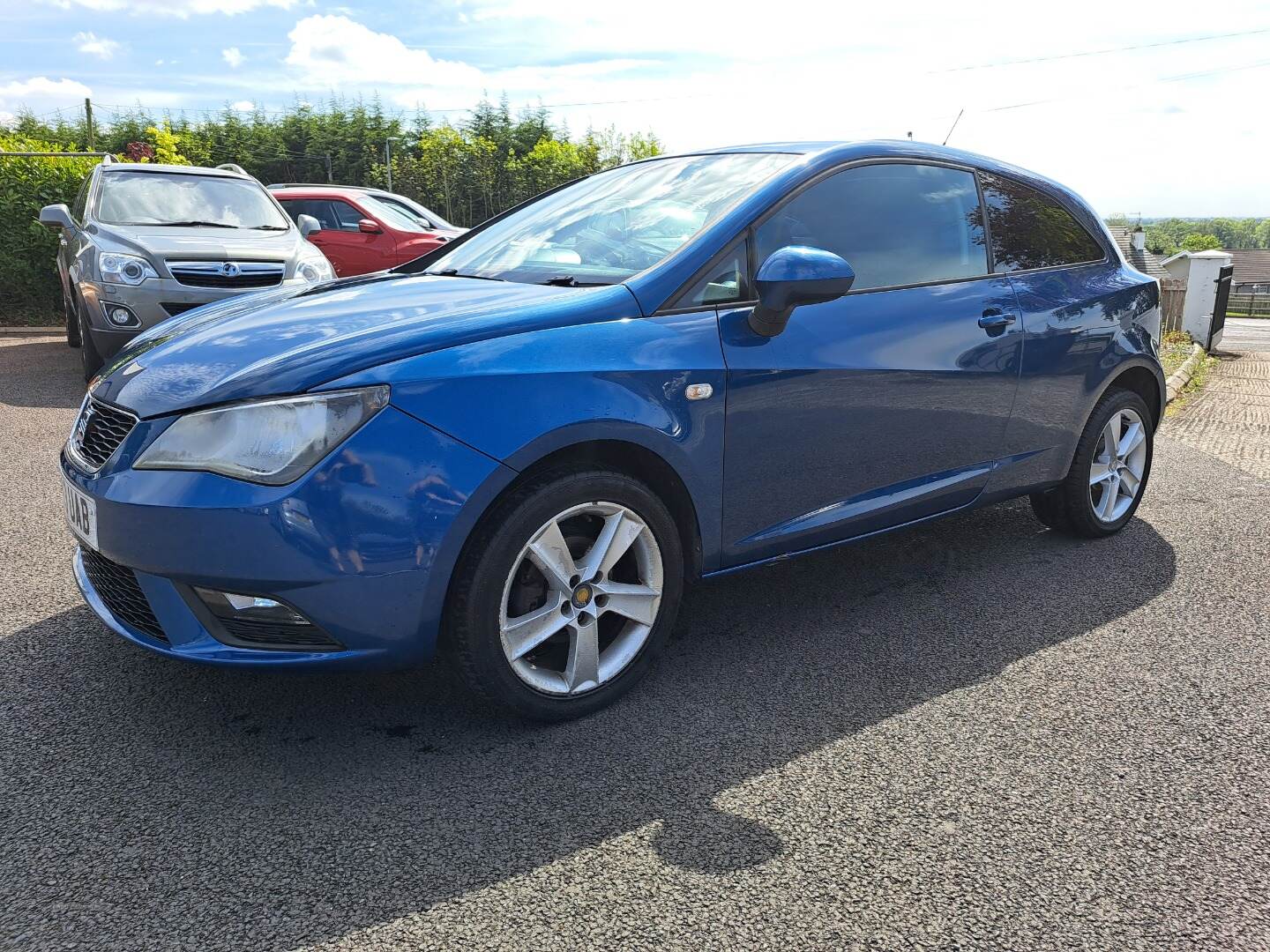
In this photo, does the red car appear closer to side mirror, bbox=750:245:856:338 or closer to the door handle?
the door handle

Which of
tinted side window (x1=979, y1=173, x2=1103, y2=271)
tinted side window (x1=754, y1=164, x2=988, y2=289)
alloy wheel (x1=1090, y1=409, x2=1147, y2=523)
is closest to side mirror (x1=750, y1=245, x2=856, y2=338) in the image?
tinted side window (x1=754, y1=164, x2=988, y2=289)

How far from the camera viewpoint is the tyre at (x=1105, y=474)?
14.3ft

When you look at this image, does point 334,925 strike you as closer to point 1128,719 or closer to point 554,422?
point 554,422

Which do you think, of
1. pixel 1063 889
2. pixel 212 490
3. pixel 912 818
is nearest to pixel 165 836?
pixel 212 490

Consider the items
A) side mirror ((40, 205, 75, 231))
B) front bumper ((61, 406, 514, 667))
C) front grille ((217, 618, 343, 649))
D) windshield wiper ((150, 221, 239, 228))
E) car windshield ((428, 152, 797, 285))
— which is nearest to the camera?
front bumper ((61, 406, 514, 667))

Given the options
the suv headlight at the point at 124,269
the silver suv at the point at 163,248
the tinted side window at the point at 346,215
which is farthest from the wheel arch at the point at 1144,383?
the tinted side window at the point at 346,215

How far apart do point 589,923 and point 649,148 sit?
167 ft

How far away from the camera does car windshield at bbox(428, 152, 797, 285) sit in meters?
3.21

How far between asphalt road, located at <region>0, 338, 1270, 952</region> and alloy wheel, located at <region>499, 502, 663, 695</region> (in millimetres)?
176

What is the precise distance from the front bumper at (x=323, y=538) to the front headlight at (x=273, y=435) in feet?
0.10

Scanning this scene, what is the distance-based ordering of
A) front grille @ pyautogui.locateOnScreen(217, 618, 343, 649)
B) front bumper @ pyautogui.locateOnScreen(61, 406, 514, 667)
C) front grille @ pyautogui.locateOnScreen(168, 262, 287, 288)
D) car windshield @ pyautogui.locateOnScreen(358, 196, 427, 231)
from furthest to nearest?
car windshield @ pyautogui.locateOnScreen(358, 196, 427, 231) → front grille @ pyautogui.locateOnScreen(168, 262, 287, 288) → front grille @ pyautogui.locateOnScreen(217, 618, 343, 649) → front bumper @ pyautogui.locateOnScreen(61, 406, 514, 667)

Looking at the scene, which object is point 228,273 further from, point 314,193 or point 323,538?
point 323,538

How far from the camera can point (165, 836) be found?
2297mm

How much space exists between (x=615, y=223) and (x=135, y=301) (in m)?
5.08
